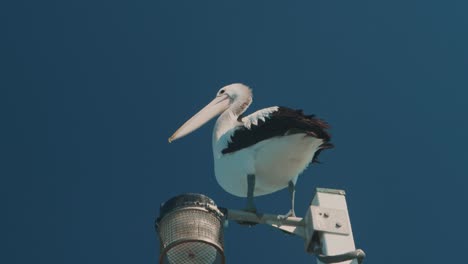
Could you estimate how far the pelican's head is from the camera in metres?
7.42

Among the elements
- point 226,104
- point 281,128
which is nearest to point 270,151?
point 281,128

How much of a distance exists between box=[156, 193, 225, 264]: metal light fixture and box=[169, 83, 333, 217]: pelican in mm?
1882

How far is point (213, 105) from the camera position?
7.71 meters

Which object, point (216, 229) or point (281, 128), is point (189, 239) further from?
point (281, 128)

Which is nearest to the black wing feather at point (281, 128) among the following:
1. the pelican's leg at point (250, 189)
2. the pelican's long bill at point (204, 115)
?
the pelican's leg at point (250, 189)

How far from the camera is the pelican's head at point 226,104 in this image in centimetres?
742

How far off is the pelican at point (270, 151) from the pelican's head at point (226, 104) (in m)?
Result: 1.53

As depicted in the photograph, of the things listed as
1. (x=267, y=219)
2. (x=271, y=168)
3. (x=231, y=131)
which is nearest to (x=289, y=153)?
(x=271, y=168)

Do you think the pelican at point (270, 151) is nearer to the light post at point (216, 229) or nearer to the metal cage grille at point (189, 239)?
the light post at point (216, 229)

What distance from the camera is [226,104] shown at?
7.79 m

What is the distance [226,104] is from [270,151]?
99.5 inches

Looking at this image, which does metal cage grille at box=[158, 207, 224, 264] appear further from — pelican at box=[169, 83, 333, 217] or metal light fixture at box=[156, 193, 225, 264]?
pelican at box=[169, 83, 333, 217]

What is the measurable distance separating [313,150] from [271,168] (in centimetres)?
37

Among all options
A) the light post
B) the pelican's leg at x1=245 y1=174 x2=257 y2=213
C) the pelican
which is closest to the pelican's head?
the pelican
